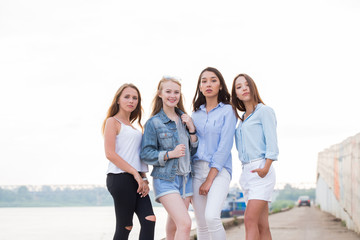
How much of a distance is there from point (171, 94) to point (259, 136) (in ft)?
2.89

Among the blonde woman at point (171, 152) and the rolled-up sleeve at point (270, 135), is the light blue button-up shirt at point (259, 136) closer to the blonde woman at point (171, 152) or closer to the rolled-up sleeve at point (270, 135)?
the rolled-up sleeve at point (270, 135)

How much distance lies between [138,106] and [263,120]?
1.19m

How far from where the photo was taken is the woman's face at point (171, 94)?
4352 mm

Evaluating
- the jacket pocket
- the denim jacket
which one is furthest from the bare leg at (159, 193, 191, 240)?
the jacket pocket

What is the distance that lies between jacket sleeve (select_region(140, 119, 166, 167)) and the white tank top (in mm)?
74

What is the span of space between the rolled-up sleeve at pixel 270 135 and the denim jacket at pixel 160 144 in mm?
635

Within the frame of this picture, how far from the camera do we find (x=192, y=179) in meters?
4.39

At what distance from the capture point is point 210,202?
4.16m

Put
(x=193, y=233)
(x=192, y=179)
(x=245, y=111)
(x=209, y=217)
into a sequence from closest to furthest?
1. (x=209, y=217)
2. (x=192, y=179)
3. (x=245, y=111)
4. (x=193, y=233)

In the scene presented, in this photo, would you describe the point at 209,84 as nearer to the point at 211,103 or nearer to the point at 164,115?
the point at 211,103

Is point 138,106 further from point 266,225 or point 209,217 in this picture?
point 266,225

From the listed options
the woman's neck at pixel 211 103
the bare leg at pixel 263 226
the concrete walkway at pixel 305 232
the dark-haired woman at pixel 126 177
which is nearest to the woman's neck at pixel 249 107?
the woman's neck at pixel 211 103

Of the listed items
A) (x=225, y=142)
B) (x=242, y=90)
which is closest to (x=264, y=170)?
(x=225, y=142)

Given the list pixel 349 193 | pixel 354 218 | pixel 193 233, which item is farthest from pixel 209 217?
pixel 349 193
